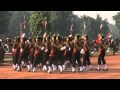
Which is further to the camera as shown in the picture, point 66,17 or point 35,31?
point 66,17

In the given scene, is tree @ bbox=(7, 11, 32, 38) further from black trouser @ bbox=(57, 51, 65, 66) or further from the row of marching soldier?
black trouser @ bbox=(57, 51, 65, 66)

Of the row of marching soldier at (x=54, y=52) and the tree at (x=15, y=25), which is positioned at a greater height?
the tree at (x=15, y=25)

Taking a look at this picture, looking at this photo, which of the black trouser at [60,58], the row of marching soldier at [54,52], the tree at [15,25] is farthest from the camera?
the tree at [15,25]

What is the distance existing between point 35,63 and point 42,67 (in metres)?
1.84

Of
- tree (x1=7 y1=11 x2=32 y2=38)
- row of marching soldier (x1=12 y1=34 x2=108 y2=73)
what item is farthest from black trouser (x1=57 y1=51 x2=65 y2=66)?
tree (x1=7 y1=11 x2=32 y2=38)

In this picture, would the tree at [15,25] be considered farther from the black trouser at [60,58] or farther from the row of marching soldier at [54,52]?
the black trouser at [60,58]

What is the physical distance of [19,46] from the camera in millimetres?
21422

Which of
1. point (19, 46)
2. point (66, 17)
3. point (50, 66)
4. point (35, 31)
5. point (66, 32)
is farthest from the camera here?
point (66, 17)

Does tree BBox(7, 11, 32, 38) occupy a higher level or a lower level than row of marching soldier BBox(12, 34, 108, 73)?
higher

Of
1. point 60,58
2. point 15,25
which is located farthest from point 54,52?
point 15,25

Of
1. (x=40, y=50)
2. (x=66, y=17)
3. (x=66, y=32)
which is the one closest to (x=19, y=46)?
(x=40, y=50)

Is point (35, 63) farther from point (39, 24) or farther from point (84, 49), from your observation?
point (39, 24)

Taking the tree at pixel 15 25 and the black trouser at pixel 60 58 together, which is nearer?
the black trouser at pixel 60 58

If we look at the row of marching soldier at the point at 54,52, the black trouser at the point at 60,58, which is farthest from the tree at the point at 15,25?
the black trouser at the point at 60,58
